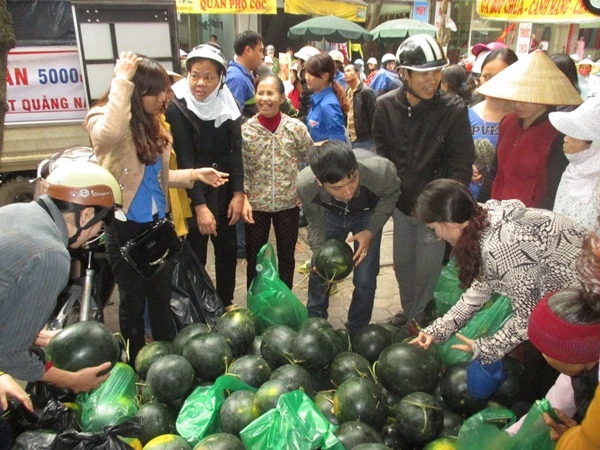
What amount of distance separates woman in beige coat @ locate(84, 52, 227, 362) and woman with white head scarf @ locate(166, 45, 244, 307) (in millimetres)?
278

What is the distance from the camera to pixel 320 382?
9.71 feet

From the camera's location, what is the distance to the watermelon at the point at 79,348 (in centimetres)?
227

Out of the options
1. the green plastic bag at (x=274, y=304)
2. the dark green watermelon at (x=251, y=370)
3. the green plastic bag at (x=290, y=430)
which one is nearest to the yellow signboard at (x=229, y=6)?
the green plastic bag at (x=274, y=304)

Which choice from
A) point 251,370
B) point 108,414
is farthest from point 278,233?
point 108,414

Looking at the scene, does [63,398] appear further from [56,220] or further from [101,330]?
[56,220]

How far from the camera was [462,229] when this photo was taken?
2438mm

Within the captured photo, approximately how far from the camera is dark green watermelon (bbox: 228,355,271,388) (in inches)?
108

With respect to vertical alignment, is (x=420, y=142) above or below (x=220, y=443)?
above

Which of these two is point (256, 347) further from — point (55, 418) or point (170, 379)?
point (55, 418)

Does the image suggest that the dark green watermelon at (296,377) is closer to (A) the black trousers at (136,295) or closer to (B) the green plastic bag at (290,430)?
(B) the green plastic bag at (290,430)

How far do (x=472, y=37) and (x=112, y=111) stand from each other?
23.1 m

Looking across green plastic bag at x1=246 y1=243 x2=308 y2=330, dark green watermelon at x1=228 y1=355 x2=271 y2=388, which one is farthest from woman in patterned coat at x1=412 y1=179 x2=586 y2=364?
green plastic bag at x1=246 y1=243 x2=308 y2=330

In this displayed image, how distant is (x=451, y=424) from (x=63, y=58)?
4762 millimetres

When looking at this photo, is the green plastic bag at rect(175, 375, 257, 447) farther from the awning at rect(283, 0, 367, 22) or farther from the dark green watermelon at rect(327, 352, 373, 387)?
the awning at rect(283, 0, 367, 22)
